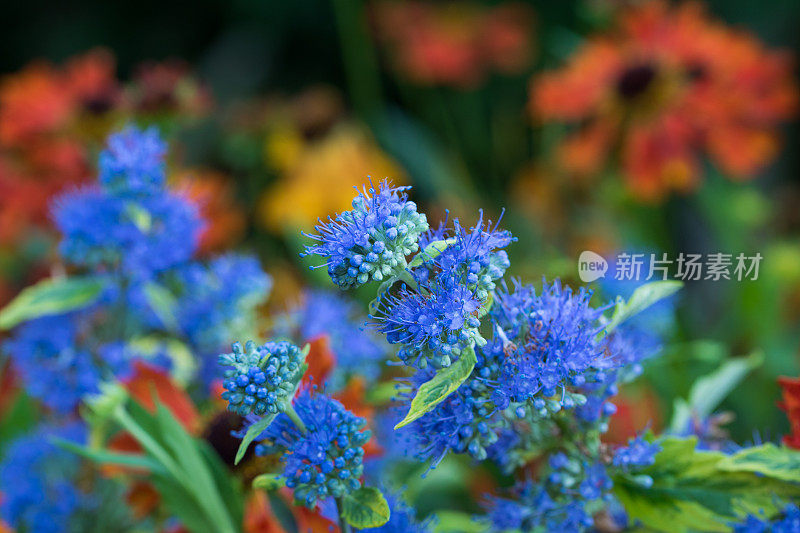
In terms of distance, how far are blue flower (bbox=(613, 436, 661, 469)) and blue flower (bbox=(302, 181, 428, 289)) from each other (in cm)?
16

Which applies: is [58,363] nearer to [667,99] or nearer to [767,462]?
[767,462]

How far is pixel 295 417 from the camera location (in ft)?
1.26

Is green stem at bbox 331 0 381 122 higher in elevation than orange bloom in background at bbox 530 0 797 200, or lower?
higher

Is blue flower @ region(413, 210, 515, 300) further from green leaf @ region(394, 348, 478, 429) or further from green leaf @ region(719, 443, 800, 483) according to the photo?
green leaf @ region(719, 443, 800, 483)

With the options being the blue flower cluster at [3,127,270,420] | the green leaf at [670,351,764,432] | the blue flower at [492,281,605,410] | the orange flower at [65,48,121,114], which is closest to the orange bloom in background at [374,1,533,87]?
the orange flower at [65,48,121,114]

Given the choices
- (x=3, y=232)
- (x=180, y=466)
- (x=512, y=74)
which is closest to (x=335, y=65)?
(x=512, y=74)

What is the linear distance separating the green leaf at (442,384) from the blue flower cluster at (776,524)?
18cm

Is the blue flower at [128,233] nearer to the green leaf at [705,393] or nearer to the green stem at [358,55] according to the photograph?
the green leaf at [705,393]

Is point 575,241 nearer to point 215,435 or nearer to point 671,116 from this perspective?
point 671,116

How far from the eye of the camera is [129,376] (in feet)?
2.04

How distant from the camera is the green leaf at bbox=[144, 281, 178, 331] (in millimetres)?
629

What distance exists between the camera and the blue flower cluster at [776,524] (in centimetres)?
39

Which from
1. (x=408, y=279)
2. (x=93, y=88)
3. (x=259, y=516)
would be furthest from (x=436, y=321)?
(x=93, y=88)

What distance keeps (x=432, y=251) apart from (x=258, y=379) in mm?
102
